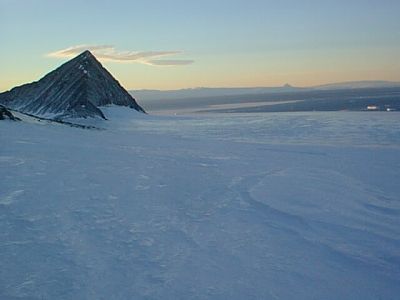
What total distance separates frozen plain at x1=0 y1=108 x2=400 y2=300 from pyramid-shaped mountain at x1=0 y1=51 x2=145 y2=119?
64.7ft

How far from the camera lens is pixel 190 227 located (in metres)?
6.16

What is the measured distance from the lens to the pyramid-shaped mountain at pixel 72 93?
100 feet

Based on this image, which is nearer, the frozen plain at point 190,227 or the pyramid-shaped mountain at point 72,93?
the frozen plain at point 190,227

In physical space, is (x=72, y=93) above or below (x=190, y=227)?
above

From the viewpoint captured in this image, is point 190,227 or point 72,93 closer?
point 190,227

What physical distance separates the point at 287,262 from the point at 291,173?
17.6 feet

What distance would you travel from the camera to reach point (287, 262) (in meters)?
5.13

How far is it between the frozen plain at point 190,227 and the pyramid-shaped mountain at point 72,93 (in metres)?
19.7

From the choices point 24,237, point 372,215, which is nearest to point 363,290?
point 372,215

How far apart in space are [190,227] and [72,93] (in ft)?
94.4

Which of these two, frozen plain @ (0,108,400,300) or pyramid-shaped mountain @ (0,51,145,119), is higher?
pyramid-shaped mountain @ (0,51,145,119)

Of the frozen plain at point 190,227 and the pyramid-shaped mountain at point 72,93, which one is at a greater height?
the pyramid-shaped mountain at point 72,93

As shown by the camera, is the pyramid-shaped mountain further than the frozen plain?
Yes

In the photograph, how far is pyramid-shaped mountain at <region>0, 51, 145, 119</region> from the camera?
30.5 meters
